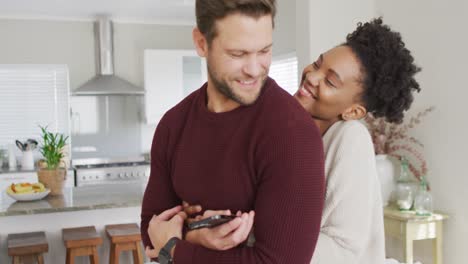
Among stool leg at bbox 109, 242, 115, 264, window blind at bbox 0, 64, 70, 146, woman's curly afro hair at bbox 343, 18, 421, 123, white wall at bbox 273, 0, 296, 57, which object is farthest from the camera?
window blind at bbox 0, 64, 70, 146

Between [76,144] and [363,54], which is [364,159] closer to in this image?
[363,54]

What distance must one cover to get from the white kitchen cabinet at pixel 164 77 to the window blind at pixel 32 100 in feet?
3.52

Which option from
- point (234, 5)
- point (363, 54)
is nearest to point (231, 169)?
point (234, 5)

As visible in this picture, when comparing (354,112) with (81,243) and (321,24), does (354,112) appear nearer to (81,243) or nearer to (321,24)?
(321,24)

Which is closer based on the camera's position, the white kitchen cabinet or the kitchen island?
the kitchen island

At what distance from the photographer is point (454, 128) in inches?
130

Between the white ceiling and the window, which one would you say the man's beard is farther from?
the white ceiling

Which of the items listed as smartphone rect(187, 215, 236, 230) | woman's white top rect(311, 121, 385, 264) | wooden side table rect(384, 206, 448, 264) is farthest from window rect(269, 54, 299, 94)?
smartphone rect(187, 215, 236, 230)

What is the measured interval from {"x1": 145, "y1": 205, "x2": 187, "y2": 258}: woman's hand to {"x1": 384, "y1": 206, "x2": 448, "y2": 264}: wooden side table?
2.35 meters

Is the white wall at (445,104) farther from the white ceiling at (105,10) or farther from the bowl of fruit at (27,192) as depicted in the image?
the white ceiling at (105,10)

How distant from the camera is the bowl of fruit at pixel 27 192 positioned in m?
3.53

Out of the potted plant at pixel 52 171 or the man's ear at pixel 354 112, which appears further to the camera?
the potted plant at pixel 52 171

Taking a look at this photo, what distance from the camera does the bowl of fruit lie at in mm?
3525

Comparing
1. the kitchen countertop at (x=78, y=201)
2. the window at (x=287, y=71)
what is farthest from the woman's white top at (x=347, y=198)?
the window at (x=287, y=71)
